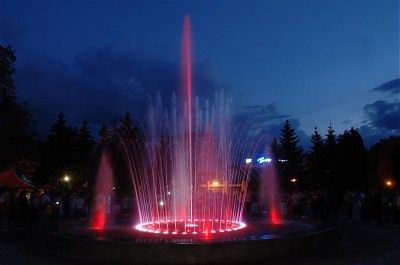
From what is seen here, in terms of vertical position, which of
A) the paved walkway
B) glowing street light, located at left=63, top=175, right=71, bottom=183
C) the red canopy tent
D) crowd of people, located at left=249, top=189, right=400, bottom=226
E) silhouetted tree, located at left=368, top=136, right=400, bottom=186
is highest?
silhouetted tree, located at left=368, top=136, right=400, bottom=186

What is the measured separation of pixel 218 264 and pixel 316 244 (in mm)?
3387

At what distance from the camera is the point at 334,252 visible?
528 inches

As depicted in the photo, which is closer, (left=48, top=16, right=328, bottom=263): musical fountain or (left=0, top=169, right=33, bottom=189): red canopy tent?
(left=48, top=16, right=328, bottom=263): musical fountain

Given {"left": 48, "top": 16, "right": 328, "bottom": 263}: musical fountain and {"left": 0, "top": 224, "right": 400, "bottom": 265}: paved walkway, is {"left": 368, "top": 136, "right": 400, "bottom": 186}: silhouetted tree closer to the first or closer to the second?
{"left": 48, "top": 16, "right": 328, "bottom": 263}: musical fountain

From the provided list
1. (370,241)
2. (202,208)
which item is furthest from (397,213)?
(202,208)

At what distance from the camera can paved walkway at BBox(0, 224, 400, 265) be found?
12.1m

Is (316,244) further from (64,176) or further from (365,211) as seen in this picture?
(64,176)

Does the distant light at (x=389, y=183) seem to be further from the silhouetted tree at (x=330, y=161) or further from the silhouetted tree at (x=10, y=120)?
the silhouetted tree at (x=10, y=120)

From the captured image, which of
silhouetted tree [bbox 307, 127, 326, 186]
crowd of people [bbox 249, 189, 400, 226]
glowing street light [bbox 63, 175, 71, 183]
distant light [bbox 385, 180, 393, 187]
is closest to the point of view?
crowd of people [bbox 249, 189, 400, 226]

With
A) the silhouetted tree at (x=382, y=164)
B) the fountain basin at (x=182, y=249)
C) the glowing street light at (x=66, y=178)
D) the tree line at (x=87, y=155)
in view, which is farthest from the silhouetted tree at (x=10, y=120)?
the silhouetted tree at (x=382, y=164)

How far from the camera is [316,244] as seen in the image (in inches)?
541

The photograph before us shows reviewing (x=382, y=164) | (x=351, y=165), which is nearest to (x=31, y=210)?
(x=382, y=164)

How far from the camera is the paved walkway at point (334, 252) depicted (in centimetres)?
1209

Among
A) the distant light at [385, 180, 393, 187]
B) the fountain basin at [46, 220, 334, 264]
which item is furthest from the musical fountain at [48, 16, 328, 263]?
the distant light at [385, 180, 393, 187]
